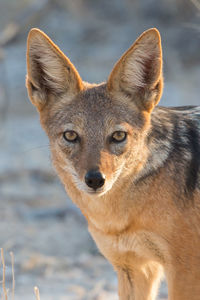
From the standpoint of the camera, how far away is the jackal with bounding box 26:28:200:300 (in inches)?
175

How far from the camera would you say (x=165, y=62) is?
43.8 ft

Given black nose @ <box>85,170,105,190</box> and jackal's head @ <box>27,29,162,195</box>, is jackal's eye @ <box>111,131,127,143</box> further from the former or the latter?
black nose @ <box>85,170,105,190</box>

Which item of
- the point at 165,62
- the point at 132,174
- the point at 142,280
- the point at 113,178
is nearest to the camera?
the point at 113,178

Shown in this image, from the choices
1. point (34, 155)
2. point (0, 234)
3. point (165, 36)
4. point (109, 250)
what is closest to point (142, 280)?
point (109, 250)

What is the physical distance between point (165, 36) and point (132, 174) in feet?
33.1

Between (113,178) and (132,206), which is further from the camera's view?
(132,206)

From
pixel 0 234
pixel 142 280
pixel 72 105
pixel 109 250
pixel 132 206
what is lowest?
pixel 0 234

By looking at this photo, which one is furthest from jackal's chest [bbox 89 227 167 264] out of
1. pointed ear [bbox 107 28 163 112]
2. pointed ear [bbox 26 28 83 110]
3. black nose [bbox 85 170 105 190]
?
pointed ear [bbox 26 28 83 110]

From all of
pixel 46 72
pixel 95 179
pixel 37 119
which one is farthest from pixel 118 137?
pixel 37 119

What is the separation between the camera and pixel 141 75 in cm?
466

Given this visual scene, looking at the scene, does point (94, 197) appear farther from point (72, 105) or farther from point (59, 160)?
point (72, 105)

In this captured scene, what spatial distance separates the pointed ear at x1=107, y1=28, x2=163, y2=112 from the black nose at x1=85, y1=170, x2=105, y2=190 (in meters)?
0.78

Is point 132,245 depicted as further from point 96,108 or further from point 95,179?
point 96,108

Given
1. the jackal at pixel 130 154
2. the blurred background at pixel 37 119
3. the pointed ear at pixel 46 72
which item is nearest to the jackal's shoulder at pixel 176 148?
the jackal at pixel 130 154
